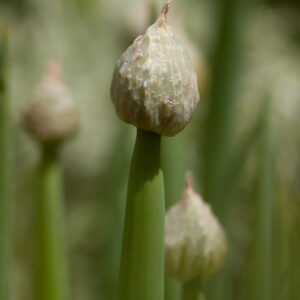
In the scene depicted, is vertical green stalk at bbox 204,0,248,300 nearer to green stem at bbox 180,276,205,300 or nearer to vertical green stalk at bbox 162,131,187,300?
vertical green stalk at bbox 162,131,187,300

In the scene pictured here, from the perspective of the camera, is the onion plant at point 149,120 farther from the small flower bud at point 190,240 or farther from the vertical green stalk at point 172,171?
the vertical green stalk at point 172,171

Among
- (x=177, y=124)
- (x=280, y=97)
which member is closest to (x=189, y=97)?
(x=177, y=124)

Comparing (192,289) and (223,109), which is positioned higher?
(223,109)

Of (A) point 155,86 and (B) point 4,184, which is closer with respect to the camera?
(A) point 155,86

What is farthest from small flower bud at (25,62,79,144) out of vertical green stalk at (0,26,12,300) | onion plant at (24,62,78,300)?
vertical green stalk at (0,26,12,300)

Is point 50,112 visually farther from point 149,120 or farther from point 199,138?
point 199,138

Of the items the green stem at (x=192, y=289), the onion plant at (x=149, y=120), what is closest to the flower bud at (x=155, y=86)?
the onion plant at (x=149, y=120)

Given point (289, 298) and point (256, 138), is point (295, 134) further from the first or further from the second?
point (289, 298)

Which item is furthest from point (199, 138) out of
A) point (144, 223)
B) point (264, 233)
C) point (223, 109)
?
point (144, 223)
